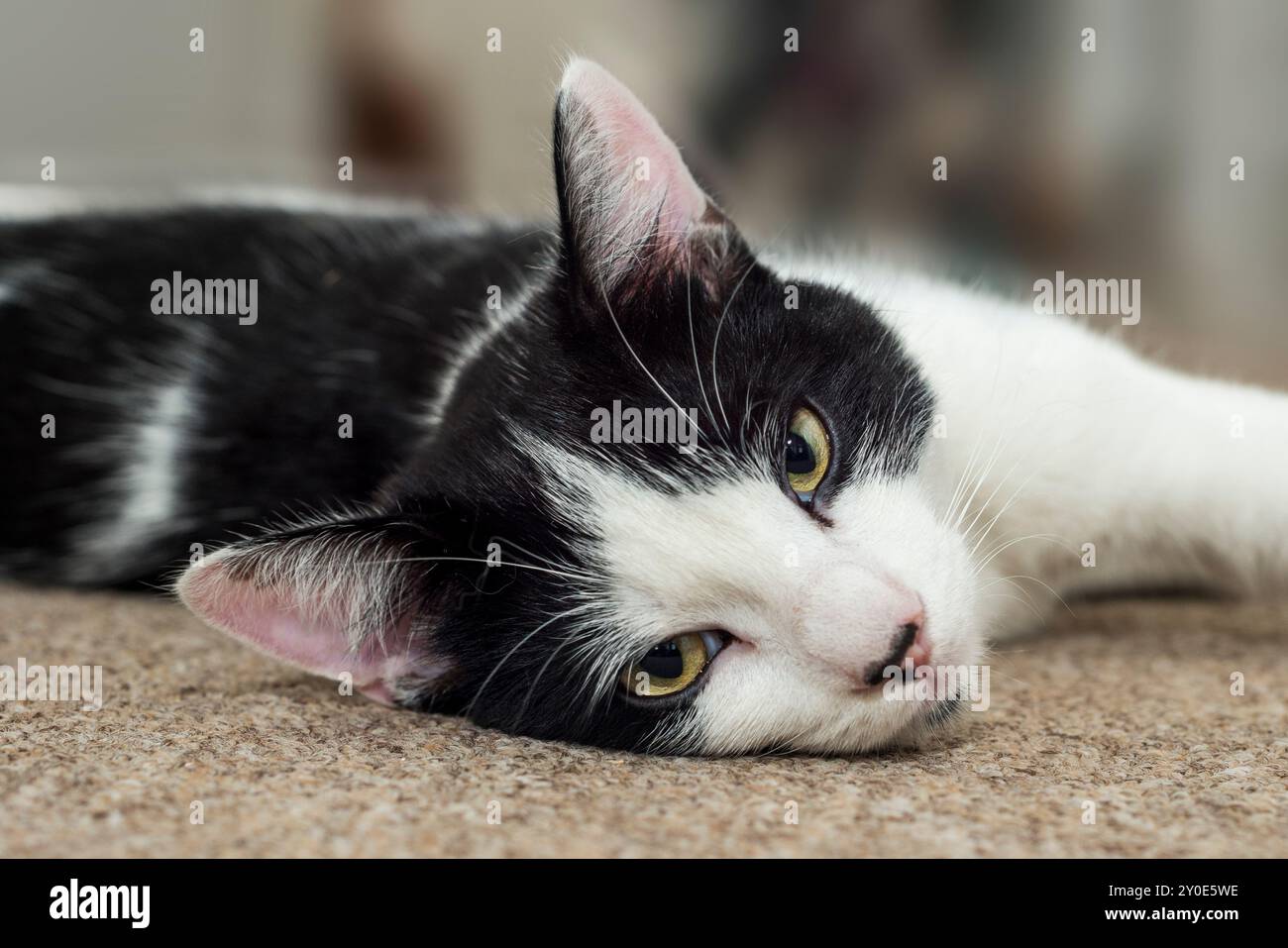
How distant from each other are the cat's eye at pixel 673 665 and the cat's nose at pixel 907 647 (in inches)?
6.1

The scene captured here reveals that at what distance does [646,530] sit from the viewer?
3.72 ft

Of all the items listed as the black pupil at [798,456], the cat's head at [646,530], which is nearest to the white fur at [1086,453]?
the cat's head at [646,530]

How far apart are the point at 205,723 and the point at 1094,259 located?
423 cm

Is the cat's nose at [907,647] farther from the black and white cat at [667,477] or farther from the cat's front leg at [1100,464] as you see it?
the cat's front leg at [1100,464]

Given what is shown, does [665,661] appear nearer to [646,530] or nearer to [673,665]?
[673,665]

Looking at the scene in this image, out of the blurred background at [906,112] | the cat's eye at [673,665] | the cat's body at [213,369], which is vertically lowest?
the cat's eye at [673,665]

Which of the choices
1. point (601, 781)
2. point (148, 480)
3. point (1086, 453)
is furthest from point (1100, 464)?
point (148, 480)

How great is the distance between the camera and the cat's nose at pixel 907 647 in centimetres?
102

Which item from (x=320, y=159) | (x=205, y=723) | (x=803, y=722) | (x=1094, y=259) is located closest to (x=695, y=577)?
(x=803, y=722)

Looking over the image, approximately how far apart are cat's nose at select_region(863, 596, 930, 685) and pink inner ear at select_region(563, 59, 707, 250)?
0.54 metres

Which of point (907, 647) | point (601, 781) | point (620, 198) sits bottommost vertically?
point (601, 781)

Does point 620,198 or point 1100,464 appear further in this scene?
point 1100,464

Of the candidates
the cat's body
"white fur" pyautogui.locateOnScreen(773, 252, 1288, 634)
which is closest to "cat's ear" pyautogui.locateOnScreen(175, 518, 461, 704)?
the cat's body

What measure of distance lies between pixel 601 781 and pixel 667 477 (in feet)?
0.98
